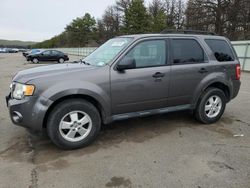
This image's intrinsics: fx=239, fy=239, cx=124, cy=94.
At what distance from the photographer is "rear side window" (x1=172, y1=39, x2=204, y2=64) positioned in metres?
4.48

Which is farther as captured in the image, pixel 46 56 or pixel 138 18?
pixel 138 18

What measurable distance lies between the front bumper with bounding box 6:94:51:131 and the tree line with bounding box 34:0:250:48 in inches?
1164

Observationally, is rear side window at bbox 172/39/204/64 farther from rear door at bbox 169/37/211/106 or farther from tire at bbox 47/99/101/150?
tire at bbox 47/99/101/150

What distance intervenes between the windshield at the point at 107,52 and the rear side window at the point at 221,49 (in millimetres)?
1831

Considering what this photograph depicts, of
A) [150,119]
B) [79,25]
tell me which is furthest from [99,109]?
[79,25]

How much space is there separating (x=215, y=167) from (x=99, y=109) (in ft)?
6.38

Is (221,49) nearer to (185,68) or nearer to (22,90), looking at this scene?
(185,68)

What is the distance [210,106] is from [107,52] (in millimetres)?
2414

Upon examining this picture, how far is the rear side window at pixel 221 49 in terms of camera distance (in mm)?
4922

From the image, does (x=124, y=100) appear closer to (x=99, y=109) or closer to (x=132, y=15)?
A: (x=99, y=109)

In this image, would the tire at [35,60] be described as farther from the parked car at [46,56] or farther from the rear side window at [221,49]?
the rear side window at [221,49]

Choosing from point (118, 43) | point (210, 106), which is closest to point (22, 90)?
point (118, 43)

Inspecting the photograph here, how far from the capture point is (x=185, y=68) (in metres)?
4.49

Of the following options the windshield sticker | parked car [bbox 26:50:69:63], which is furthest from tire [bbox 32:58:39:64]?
the windshield sticker
